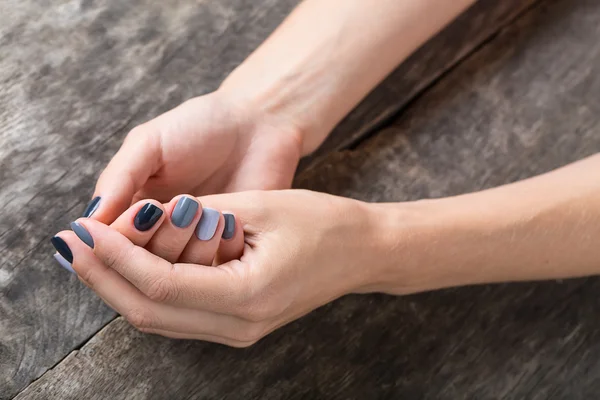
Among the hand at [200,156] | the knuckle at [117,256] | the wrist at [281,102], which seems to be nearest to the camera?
the knuckle at [117,256]

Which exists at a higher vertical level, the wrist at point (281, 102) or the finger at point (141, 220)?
the finger at point (141, 220)

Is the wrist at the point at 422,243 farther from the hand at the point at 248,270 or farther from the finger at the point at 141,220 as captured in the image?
the finger at the point at 141,220

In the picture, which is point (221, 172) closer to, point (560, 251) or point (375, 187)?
point (375, 187)

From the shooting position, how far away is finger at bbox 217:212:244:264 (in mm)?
591

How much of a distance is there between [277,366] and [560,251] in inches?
15.4

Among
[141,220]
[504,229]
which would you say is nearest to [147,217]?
[141,220]

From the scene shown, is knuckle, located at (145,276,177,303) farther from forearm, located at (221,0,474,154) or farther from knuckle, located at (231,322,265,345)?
forearm, located at (221,0,474,154)

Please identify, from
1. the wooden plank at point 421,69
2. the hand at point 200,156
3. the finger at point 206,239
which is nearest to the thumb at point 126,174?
the hand at point 200,156

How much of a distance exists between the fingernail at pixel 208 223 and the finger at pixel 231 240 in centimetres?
2

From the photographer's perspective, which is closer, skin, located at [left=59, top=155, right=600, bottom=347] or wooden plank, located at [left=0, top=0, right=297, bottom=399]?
skin, located at [left=59, top=155, right=600, bottom=347]

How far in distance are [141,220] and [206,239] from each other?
7 centimetres

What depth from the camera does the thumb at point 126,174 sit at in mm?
629

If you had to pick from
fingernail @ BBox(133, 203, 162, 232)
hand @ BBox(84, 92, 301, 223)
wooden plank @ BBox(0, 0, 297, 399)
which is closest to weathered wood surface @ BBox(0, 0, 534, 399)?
wooden plank @ BBox(0, 0, 297, 399)

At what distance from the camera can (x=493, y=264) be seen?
2.42ft
